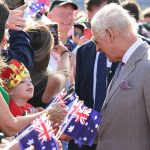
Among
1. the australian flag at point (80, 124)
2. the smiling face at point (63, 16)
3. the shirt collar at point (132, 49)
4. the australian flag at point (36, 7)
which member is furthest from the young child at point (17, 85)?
the smiling face at point (63, 16)

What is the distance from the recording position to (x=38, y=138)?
312cm

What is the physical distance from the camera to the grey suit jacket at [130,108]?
3879mm

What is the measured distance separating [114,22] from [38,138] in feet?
4.21

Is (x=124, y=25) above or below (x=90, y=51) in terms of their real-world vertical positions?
above

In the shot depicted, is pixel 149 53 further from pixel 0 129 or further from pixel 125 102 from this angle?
pixel 0 129

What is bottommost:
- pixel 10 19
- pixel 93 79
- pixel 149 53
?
pixel 93 79

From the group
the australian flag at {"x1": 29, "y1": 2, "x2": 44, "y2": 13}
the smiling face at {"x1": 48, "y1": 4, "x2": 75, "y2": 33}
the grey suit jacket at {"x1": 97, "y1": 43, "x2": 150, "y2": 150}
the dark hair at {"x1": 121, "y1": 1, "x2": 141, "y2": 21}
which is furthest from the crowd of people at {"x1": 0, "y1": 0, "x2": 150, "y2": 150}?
the dark hair at {"x1": 121, "y1": 1, "x2": 141, "y2": 21}

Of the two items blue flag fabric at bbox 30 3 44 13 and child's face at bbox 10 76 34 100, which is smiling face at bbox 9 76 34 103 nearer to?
child's face at bbox 10 76 34 100

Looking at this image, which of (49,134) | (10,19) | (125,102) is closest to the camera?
(49,134)

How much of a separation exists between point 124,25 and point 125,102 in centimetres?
55

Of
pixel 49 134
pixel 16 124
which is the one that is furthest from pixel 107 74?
pixel 49 134

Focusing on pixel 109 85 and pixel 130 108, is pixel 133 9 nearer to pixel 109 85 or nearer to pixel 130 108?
pixel 109 85

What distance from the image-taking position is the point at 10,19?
166 inches

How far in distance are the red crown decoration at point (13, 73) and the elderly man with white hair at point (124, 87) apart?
1.92 ft
